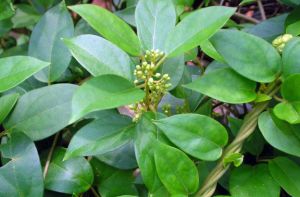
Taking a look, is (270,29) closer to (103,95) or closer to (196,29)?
(196,29)

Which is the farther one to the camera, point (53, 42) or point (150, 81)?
point (53, 42)

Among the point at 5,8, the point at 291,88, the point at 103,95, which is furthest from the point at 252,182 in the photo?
the point at 5,8

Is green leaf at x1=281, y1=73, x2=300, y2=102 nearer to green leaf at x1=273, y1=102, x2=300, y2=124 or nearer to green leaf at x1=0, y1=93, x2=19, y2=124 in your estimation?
green leaf at x1=273, y1=102, x2=300, y2=124

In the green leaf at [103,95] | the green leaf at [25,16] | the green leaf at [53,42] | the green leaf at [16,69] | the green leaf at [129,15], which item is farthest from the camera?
the green leaf at [25,16]

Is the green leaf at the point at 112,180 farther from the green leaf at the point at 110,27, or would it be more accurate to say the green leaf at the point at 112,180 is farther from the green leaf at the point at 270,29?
the green leaf at the point at 270,29

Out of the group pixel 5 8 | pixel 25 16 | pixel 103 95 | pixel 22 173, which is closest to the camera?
pixel 103 95

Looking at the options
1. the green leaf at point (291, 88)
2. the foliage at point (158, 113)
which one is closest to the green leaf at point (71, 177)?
the foliage at point (158, 113)

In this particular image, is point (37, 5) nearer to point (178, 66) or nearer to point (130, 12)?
point (130, 12)

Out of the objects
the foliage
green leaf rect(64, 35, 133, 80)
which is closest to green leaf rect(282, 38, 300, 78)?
the foliage
